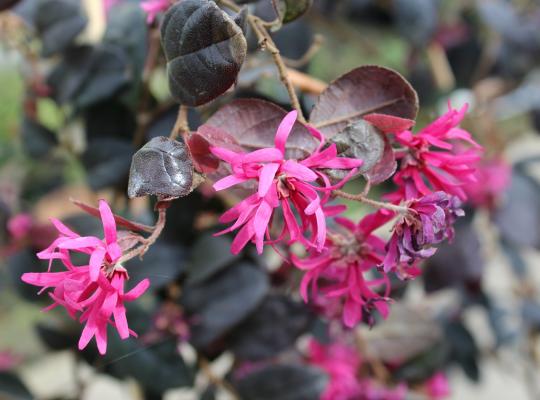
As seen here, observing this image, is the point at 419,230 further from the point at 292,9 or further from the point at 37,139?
the point at 37,139

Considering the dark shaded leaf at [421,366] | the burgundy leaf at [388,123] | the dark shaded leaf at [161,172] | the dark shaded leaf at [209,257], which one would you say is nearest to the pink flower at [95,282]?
the dark shaded leaf at [161,172]

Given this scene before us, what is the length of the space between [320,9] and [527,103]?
0.29 meters

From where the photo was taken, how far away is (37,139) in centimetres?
63

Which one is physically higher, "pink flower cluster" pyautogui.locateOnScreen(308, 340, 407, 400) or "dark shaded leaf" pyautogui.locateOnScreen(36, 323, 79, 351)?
"dark shaded leaf" pyautogui.locateOnScreen(36, 323, 79, 351)

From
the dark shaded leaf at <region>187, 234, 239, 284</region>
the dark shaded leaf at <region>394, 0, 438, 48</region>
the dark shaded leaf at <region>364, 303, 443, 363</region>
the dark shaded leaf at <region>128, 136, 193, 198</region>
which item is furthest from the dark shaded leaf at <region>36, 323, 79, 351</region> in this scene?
the dark shaded leaf at <region>394, 0, 438, 48</region>

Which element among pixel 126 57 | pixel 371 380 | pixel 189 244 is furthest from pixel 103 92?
pixel 371 380

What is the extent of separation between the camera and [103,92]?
19.1 inches

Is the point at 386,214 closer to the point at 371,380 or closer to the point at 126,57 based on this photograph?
the point at 126,57

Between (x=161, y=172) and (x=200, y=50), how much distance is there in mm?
59

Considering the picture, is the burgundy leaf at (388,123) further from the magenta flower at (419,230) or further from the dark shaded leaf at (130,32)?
the dark shaded leaf at (130,32)

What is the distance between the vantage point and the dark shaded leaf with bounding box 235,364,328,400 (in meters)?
0.52

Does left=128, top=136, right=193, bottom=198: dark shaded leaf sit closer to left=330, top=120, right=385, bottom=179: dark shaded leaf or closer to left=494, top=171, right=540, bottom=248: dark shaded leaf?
left=330, top=120, right=385, bottom=179: dark shaded leaf

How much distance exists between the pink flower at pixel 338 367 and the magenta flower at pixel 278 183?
32cm

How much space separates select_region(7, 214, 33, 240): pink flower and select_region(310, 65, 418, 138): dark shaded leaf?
0.41 metres
